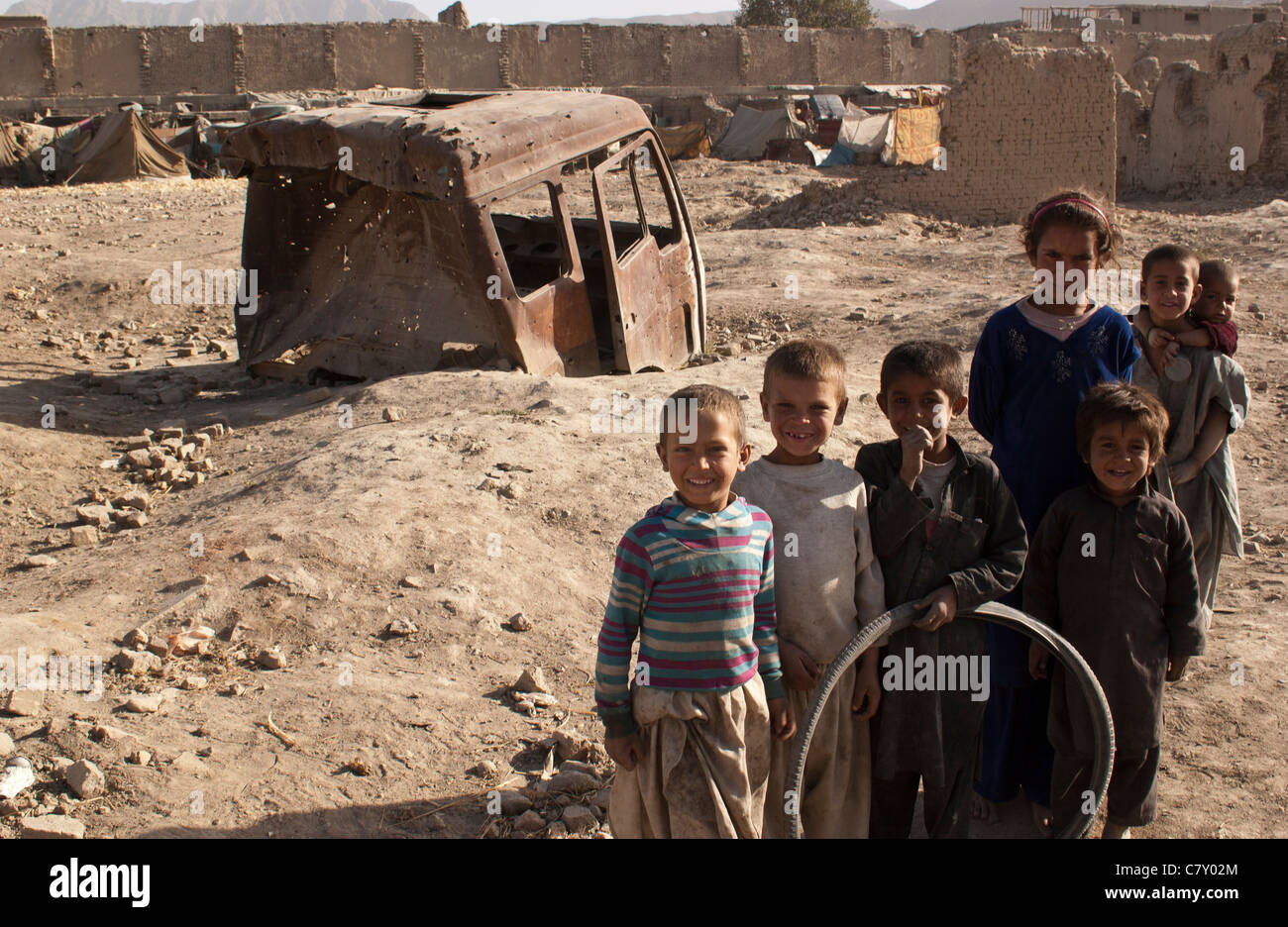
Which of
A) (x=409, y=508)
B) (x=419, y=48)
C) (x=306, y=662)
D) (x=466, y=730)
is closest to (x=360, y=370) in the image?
(x=409, y=508)

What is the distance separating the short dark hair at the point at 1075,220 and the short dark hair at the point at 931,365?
0.53m

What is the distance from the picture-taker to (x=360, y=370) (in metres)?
6.70

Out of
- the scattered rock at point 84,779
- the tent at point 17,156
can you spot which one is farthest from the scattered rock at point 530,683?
the tent at point 17,156

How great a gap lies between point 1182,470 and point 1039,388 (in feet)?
2.86

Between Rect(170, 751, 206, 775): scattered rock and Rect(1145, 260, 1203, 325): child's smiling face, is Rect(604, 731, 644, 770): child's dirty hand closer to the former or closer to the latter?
Rect(170, 751, 206, 775): scattered rock

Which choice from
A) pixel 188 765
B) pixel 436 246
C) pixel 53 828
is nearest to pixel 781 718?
pixel 188 765

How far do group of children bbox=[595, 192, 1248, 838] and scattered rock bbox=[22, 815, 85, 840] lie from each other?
134cm

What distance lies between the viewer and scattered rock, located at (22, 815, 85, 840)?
2.61 metres

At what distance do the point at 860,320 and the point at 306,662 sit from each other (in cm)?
645

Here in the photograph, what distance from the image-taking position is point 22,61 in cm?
2736

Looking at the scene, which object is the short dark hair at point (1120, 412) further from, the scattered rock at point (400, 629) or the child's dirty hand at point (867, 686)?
the scattered rock at point (400, 629)

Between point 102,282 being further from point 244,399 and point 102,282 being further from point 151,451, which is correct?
point 151,451

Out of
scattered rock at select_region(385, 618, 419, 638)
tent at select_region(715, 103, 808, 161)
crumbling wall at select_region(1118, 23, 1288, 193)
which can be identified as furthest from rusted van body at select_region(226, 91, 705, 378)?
tent at select_region(715, 103, 808, 161)

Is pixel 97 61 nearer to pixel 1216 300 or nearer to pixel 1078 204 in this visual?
pixel 1216 300
